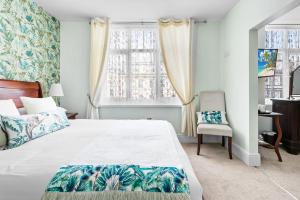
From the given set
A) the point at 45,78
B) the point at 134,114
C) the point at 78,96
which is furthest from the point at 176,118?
the point at 45,78

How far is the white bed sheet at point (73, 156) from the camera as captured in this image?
1.08 m

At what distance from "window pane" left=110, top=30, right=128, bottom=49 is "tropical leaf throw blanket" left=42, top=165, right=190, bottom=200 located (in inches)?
132

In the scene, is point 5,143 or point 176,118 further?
point 176,118

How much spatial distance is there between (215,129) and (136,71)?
1967 millimetres

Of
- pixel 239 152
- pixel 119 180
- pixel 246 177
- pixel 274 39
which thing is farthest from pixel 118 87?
pixel 274 39

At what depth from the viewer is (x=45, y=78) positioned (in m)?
3.54

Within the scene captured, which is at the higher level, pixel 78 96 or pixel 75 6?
pixel 75 6

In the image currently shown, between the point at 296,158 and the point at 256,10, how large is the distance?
94.7 inches

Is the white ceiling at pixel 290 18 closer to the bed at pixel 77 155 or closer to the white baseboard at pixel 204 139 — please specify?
the white baseboard at pixel 204 139

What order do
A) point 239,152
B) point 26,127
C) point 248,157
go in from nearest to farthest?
point 26,127 → point 248,157 → point 239,152

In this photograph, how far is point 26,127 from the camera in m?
1.82

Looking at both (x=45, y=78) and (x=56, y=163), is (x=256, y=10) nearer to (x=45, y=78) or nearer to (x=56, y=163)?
(x=56, y=163)

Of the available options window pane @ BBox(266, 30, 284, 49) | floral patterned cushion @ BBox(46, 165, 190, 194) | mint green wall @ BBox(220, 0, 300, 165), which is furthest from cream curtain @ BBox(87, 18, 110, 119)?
window pane @ BBox(266, 30, 284, 49)

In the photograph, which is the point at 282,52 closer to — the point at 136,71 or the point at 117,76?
the point at 136,71
